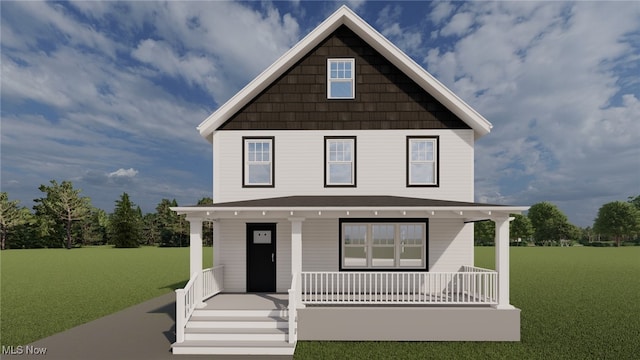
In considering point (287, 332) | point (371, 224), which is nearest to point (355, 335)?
point (287, 332)

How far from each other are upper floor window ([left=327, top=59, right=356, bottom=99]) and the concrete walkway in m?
9.31

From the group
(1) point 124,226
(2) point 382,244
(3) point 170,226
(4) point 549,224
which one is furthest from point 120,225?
(4) point 549,224

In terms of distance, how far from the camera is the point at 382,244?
42.0 feet

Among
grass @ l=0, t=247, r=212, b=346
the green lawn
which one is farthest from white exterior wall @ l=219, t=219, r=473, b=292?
grass @ l=0, t=247, r=212, b=346

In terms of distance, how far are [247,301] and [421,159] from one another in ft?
26.6

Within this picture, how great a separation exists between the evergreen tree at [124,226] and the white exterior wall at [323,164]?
5279 centimetres

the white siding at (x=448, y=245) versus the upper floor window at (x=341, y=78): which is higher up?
the upper floor window at (x=341, y=78)

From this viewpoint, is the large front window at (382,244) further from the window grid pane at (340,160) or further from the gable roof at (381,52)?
the gable roof at (381,52)

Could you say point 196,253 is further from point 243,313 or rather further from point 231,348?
point 231,348

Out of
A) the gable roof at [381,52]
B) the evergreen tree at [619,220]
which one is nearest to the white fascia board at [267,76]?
the gable roof at [381,52]

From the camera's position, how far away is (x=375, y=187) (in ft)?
43.4

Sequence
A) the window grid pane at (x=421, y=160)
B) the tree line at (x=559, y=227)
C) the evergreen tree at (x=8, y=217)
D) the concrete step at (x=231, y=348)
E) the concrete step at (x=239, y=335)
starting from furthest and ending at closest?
the tree line at (x=559, y=227), the evergreen tree at (x=8, y=217), the window grid pane at (x=421, y=160), the concrete step at (x=239, y=335), the concrete step at (x=231, y=348)

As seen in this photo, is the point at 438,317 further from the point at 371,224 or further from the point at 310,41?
the point at 310,41

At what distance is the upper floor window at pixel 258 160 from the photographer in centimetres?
1332
